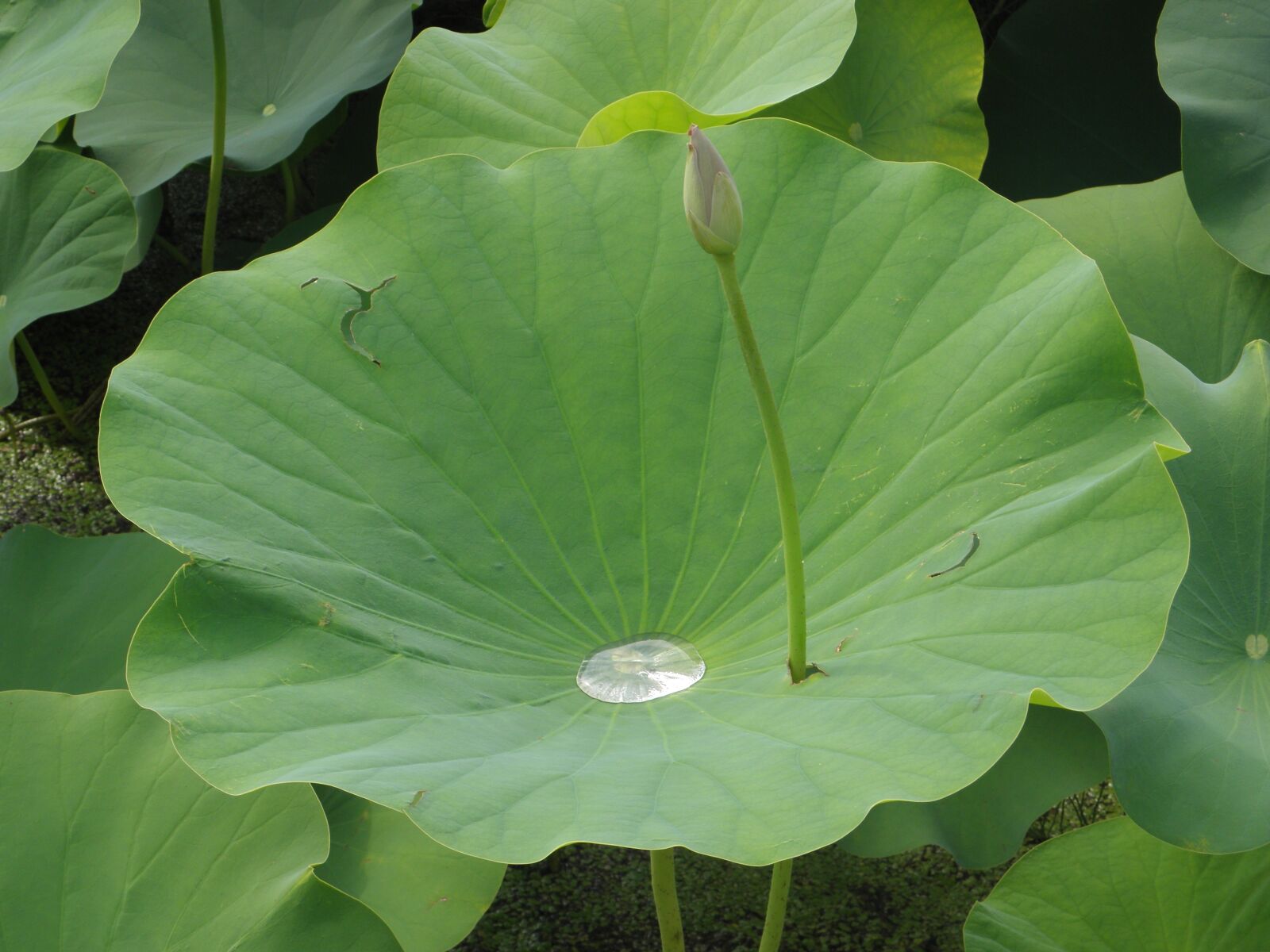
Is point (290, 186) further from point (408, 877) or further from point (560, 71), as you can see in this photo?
point (408, 877)

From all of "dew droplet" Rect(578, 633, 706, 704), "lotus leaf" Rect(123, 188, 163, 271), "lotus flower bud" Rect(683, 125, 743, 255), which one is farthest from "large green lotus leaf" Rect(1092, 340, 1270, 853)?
"lotus leaf" Rect(123, 188, 163, 271)

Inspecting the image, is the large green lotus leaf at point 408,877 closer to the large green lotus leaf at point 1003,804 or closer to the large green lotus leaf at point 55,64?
the large green lotus leaf at point 1003,804

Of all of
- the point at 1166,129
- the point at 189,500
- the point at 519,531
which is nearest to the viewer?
the point at 189,500

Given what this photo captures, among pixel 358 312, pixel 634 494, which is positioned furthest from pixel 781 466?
pixel 358 312

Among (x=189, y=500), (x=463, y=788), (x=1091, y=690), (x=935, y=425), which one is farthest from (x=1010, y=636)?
(x=189, y=500)

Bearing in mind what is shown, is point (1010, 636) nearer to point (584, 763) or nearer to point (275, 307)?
point (584, 763)

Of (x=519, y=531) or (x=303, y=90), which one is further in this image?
(x=303, y=90)

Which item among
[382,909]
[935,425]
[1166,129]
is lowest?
[382,909]
